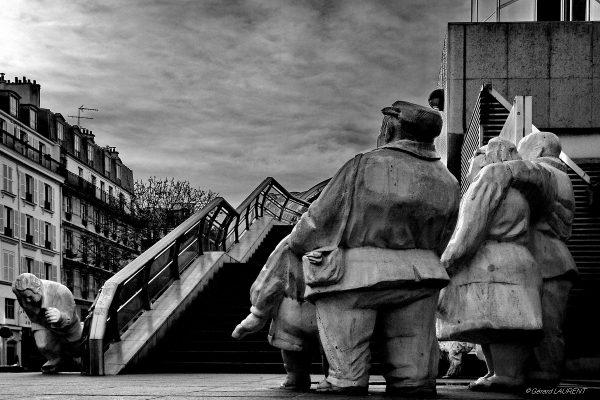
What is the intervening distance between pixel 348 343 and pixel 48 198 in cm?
6028

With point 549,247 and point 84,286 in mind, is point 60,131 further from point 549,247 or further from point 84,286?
point 549,247

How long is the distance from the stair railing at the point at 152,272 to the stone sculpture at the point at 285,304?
5.30 meters

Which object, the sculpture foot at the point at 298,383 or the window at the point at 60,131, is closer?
the sculpture foot at the point at 298,383

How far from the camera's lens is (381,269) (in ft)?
18.9

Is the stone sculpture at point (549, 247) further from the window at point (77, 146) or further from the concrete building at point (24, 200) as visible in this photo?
the window at point (77, 146)

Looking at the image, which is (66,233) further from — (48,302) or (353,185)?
(353,185)

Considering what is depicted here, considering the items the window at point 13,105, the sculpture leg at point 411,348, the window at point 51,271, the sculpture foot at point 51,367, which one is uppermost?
the window at point 13,105

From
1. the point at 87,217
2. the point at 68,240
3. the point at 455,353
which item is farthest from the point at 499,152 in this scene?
the point at 87,217

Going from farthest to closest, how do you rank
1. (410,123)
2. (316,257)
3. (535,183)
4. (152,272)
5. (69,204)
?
(69,204) → (152,272) → (535,183) → (410,123) → (316,257)

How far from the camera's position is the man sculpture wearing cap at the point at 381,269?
5.80m

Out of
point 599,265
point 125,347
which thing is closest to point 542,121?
point 599,265

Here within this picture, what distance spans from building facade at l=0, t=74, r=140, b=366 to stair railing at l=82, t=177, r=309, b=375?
3153 centimetres

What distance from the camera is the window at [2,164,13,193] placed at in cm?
5600

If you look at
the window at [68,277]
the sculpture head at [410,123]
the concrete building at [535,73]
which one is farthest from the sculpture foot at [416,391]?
the window at [68,277]
